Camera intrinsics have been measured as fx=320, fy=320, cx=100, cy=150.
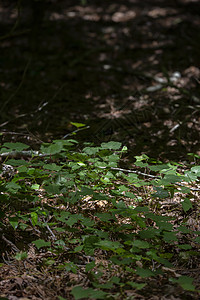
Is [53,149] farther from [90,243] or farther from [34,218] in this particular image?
[90,243]

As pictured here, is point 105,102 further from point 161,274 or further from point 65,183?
point 161,274

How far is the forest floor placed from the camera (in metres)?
4.07

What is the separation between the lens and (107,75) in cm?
610

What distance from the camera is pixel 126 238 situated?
2.15m

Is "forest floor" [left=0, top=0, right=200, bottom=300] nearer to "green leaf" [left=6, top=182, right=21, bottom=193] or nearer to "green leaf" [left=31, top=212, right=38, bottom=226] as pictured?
"green leaf" [left=31, top=212, right=38, bottom=226]

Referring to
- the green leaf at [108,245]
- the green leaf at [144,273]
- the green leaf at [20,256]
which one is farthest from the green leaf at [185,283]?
the green leaf at [20,256]

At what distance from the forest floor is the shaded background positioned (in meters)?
0.02

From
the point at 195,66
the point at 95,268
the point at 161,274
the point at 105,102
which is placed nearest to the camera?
the point at 161,274

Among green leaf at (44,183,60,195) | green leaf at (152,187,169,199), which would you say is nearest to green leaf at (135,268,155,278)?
green leaf at (152,187,169,199)

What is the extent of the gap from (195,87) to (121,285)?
Answer: 4.15 m

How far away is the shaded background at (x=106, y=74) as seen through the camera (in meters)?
4.09

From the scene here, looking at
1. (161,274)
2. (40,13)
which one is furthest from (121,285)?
(40,13)

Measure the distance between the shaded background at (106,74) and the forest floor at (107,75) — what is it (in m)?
0.02

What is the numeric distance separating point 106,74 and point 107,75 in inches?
1.6
